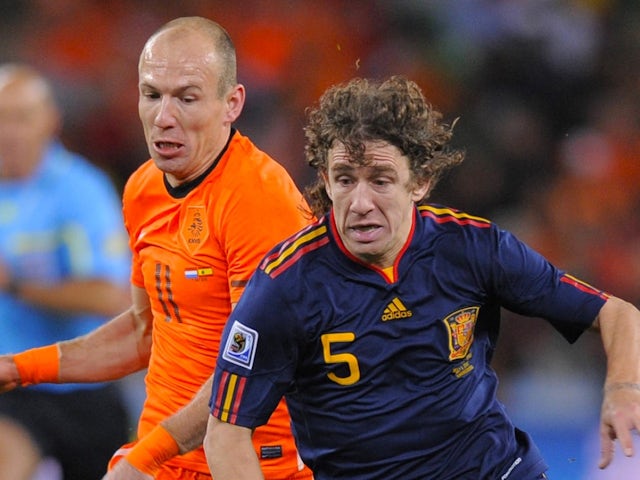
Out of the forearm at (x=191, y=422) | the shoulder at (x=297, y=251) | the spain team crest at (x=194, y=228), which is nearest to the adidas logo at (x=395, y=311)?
the shoulder at (x=297, y=251)

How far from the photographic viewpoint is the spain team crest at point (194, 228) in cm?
334

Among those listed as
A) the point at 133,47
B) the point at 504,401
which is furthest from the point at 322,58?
the point at 504,401

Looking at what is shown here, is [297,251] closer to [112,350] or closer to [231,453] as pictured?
[231,453]

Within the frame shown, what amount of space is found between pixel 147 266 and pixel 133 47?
190 inches

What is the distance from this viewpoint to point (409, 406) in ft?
9.54

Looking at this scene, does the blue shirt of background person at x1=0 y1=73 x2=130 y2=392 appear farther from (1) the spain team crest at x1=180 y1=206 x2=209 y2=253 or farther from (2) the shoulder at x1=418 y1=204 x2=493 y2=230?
(2) the shoulder at x1=418 y1=204 x2=493 y2=230

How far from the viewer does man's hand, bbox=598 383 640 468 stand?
8.70 ft

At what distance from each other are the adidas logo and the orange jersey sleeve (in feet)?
1.47

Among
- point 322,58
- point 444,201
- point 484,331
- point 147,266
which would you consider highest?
point 322,58

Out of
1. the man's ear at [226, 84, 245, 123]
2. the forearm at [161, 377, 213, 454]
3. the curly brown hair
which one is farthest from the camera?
the man's ear at [226, 84, 245, 123]

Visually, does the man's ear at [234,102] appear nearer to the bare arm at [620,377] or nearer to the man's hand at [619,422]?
the bare arm at [620,377]

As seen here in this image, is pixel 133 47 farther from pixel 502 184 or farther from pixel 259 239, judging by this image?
pixel 259 239

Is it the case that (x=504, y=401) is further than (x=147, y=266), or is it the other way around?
(x=504, y=401)

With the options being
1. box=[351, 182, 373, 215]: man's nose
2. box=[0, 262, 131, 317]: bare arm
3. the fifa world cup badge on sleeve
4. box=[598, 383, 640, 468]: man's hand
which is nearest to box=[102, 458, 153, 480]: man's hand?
the fifa world cup badge on sleeve
